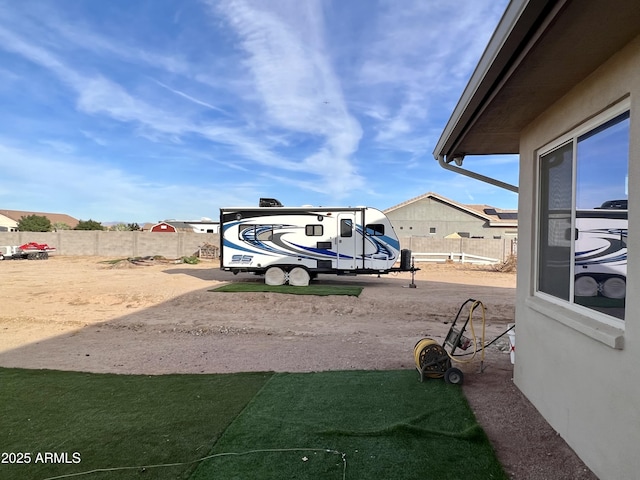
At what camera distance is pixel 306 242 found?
13.2 meters

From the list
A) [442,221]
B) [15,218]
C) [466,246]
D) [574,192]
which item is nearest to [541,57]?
[574,192]

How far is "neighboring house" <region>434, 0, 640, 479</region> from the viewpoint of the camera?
2211 mm

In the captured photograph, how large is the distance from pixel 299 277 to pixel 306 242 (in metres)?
1.21

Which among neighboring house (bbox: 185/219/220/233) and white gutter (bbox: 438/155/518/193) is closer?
white gutter (bbox: 438/155/518/193)

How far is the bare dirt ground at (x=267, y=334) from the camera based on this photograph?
11.7 ft

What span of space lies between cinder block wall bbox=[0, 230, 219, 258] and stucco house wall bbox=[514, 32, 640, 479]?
2503 centimetres

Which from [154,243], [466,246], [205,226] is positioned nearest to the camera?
[466,246]

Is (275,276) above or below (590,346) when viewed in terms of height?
below

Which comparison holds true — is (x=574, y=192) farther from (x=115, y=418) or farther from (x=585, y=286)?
(x=115, y=418)

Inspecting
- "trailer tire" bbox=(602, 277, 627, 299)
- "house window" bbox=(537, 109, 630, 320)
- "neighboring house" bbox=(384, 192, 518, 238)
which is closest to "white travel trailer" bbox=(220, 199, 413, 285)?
"house window" bbox=(537, 109, 630, 320)

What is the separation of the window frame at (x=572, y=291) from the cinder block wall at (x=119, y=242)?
25.0m

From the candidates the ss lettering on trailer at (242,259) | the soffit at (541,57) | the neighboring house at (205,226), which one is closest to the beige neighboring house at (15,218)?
the neighboring house at (205,226)

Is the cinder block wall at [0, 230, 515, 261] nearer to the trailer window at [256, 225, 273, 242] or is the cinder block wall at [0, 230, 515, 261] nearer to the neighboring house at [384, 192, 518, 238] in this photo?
the neighboring house at [384, 192, 518, 238]

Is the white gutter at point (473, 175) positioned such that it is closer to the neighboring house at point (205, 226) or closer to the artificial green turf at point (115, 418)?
the artificial green turf at point (115, 418)
